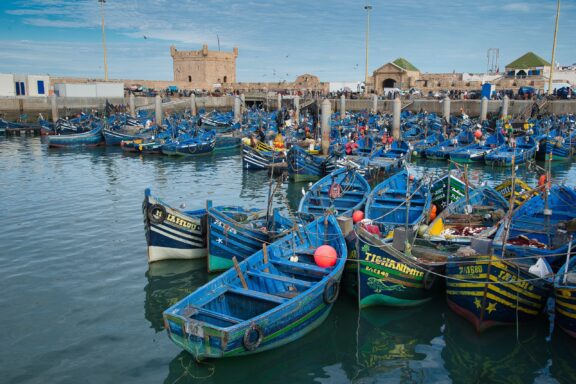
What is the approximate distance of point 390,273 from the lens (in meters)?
10.8

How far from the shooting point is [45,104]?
58750 mm

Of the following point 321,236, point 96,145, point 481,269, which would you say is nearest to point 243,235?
point 321,236

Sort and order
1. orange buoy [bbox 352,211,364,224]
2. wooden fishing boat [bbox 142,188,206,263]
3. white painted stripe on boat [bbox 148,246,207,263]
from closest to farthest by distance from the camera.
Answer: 1. wooden fishing boat [bbox 142,188,206,263]
2. white painted stripe on boat [bbox 148,246,207,263]
3. orange buoy [bbox 352,211,364,224]

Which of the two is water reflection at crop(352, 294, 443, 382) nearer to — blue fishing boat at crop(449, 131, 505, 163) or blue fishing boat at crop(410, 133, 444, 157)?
blue fishing boat at crop(449, 131, 505, 163)

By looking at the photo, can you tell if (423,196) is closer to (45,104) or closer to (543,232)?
(543,232)

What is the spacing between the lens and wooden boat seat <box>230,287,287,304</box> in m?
9.66

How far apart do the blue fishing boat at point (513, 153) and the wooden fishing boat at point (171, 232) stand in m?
22.4

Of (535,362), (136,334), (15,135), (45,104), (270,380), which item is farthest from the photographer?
(45,104)

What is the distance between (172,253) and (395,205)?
7300 millimetres

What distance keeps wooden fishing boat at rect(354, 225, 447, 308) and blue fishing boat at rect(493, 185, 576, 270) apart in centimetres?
164

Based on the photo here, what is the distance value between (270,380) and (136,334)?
3.39m

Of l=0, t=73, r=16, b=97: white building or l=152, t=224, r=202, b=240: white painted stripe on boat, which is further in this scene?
l=0, t=73, r=16, b=97: white building

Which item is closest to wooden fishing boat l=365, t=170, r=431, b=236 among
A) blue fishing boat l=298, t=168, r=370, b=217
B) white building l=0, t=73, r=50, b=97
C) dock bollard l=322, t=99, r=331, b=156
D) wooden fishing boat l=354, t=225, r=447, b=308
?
blue fishing boat l=298, t=168, r=370, b=217

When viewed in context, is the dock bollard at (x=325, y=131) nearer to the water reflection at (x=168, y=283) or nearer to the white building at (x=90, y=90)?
the water reflection at (x=168, y=283)
